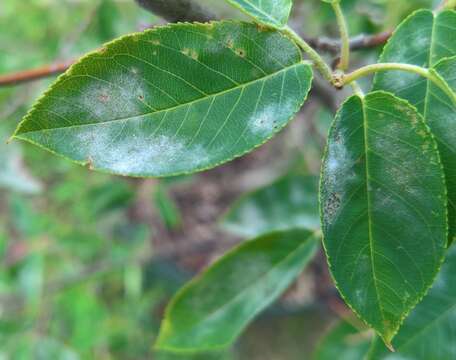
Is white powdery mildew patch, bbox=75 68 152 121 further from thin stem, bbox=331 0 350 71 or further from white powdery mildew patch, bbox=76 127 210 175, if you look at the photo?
thin stem, bbox=331 0 350 71

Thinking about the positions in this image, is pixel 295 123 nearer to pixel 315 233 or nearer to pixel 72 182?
pixel 72 182

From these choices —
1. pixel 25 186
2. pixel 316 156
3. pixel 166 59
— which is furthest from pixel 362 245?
pixel 316 156

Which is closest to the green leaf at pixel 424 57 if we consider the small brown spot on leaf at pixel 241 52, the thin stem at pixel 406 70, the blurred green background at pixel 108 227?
the thin stem at pixel 406 70

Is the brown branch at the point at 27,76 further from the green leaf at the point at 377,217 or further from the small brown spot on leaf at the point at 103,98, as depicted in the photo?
the green leaf at the point at 377,217

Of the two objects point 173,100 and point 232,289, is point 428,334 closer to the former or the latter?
point 232,289

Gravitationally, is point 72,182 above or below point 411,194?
below

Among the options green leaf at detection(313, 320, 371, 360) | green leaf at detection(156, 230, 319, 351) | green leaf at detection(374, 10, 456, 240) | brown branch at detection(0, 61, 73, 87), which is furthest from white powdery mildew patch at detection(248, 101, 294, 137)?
green leaf at detection(313, 320, 371, 360)
